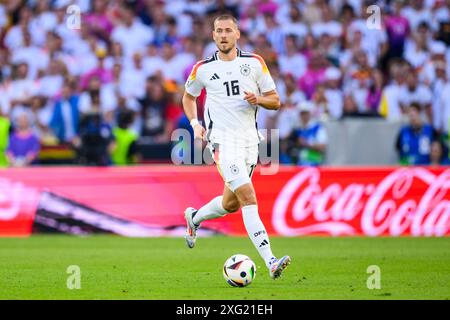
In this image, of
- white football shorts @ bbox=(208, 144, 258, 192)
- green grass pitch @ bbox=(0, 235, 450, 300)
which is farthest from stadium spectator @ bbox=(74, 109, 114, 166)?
white football shorts @ bbox=(208, 144, 258, 192)

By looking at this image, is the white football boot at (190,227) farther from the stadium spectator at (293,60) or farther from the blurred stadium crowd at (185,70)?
the stadium spectator at (293,60)

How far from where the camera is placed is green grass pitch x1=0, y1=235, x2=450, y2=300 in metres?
10.4

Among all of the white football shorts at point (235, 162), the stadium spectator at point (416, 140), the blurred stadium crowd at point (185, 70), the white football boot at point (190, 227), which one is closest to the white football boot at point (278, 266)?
the white football shorts at point (235, 162)

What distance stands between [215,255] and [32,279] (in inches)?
129

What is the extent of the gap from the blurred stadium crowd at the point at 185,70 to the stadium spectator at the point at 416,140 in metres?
0.02

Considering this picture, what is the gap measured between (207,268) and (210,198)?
4831 mm

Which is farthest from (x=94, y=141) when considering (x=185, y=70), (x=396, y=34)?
(x=396, y=34)

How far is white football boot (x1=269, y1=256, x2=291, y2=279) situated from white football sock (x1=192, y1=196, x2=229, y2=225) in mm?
1570

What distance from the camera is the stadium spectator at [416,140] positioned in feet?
63.7

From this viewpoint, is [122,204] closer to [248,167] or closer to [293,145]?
[293,145]

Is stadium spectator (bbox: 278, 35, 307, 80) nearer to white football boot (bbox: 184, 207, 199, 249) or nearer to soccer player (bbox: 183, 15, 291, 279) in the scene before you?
white football boot (bbox: 184, 207, 199, 249)

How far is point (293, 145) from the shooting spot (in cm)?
1986

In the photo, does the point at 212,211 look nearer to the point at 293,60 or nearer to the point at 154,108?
the point at 154,108
